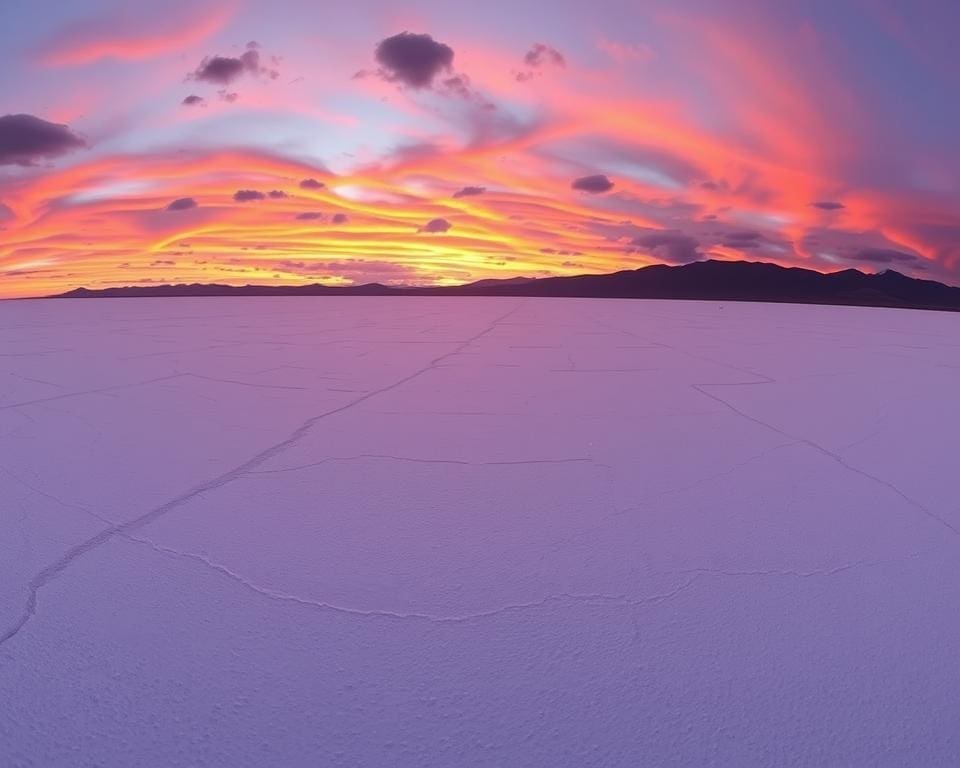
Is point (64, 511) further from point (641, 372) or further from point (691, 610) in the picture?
point (641, 372)

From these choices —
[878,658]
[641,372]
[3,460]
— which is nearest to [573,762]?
[878,658]

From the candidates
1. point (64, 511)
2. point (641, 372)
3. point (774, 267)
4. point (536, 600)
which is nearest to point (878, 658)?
point (536, 600)

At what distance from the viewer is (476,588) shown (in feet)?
6.68

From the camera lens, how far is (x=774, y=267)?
647 ft

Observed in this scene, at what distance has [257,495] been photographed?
2.90 m

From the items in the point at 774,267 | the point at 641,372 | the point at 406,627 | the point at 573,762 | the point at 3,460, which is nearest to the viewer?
the point at 573,762

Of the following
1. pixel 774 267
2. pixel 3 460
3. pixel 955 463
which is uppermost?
pixel 774 267

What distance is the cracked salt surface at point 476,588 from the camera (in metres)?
1.39

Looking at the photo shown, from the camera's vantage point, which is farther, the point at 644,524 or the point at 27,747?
the point at 644,524

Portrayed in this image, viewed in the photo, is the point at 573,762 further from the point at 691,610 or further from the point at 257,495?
the point at 257,495

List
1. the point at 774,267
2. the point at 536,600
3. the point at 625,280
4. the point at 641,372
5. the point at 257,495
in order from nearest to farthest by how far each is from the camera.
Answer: the point at 536,600 → the point at 257,495 → the point at 641,372 → the point at 625,280 → the point at 774,267

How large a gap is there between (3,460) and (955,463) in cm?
542

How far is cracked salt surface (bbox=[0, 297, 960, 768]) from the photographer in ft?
4.57

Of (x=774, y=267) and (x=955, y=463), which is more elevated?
(x=774, y=267)
